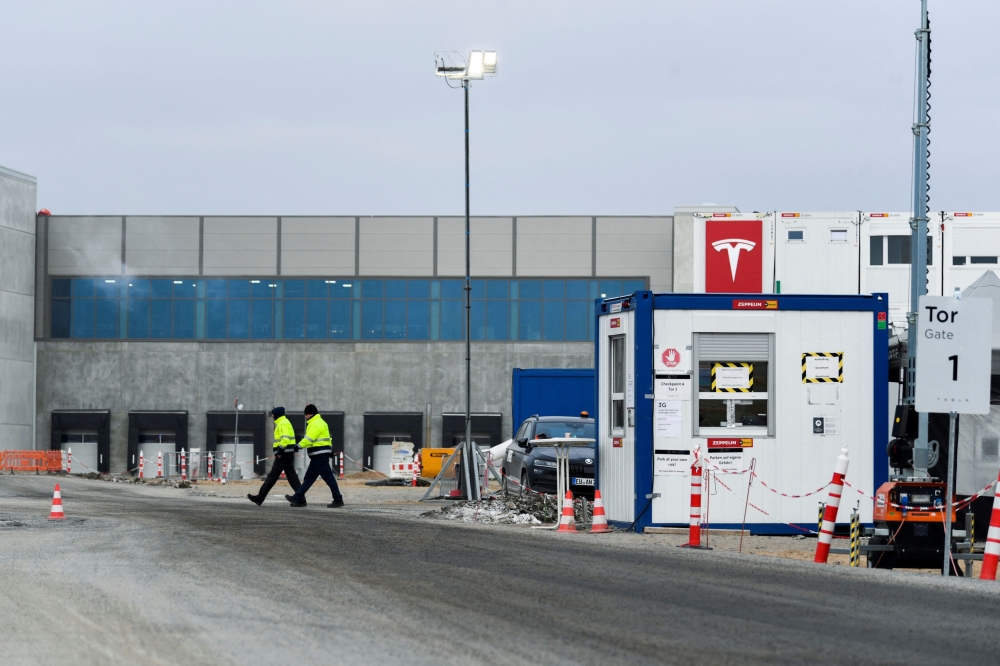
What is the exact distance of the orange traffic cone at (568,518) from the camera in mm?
19172

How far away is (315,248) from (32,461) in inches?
551

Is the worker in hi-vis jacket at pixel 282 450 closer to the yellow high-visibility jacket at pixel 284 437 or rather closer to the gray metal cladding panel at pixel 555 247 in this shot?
the yellow high-visibility jacket at pixel 284 437

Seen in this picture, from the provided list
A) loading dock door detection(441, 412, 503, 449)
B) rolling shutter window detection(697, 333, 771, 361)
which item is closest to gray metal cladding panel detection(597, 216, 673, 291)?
loading dock door detection(441, 412, 503, 449)

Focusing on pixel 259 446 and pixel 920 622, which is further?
pixel 259 446

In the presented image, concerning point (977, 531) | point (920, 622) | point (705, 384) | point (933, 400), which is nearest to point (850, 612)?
point (920, 622)

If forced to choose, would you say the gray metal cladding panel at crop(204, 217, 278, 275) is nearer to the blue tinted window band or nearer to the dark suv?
the blue tinted window band

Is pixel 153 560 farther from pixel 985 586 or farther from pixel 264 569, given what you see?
pixel 985 586

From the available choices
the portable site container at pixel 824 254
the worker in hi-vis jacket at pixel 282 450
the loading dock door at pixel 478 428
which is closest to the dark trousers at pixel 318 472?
the worker in hi-vis jacket at pixel 282 450

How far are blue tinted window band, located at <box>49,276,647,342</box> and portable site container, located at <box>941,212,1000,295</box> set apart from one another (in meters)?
25.6

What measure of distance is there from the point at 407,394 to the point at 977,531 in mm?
44245

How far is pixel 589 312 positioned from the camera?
58.0 meters

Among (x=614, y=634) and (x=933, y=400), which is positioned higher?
(x=933, y=400)

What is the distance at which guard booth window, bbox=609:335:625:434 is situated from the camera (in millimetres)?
19672

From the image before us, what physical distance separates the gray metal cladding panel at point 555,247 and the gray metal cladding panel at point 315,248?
707 cm
